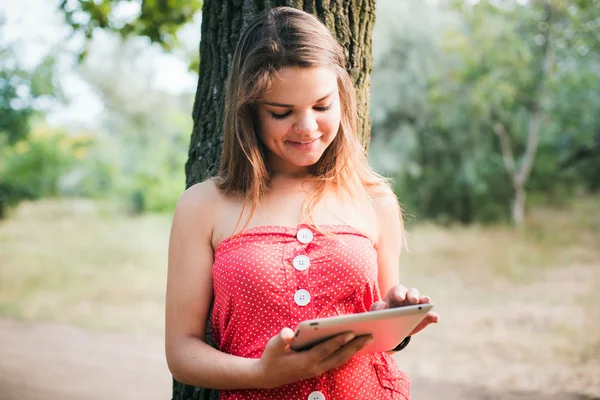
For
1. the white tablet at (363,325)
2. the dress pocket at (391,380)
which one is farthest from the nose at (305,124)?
the dress pocket at (391,380)

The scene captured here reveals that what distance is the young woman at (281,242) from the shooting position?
1486mm

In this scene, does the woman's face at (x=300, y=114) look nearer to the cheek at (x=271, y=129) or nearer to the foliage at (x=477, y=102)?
the cheek at (x=271, y=129)

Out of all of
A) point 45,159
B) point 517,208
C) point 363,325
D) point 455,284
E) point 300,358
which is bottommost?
point 455,284

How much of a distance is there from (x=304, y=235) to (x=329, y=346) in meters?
0.33

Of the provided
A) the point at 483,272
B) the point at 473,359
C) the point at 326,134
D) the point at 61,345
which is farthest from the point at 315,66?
the point at 483,272

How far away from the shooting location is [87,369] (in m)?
6.45

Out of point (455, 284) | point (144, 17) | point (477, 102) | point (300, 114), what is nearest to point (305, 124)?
point (300, 114)

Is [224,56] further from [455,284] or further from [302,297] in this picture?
[455,284]

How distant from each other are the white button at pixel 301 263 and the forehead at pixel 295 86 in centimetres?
41

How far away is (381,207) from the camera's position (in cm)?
173

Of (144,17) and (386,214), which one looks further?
(144,17)

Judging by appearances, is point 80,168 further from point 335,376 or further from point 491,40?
point 335,376

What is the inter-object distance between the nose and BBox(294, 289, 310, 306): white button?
42 cm

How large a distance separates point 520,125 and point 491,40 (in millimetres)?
2923
